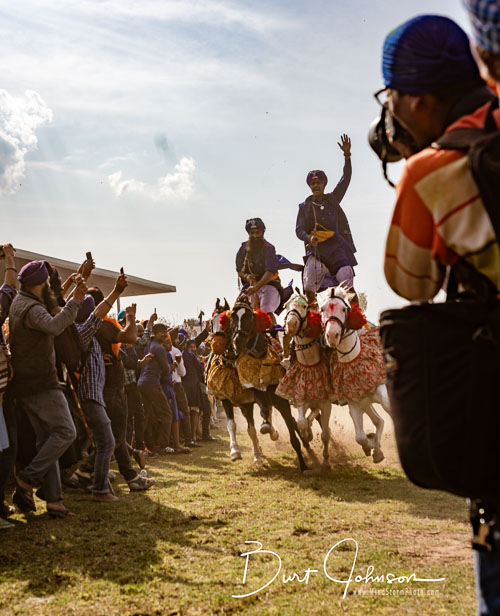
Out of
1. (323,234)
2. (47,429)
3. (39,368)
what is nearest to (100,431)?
(47,429)

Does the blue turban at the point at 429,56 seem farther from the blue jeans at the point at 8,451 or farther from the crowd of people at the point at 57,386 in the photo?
the blue jeans at the point at 8,451

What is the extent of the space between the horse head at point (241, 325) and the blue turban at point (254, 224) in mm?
1572

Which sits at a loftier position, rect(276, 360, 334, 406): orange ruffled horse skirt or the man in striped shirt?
the man in striped shirt

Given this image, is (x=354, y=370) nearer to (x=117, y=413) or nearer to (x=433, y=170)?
(x=117, y=413)

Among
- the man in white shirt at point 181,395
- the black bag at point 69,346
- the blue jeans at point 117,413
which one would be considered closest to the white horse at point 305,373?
the blue jeans at point 117,413

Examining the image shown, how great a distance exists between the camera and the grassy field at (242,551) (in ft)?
15.1

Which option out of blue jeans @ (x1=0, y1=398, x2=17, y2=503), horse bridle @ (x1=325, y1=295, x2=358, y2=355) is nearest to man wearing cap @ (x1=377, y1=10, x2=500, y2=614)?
blue jeans @ (x1=0, y1=398, x2=17, y2=503)

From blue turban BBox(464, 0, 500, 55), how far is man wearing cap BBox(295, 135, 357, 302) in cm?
904

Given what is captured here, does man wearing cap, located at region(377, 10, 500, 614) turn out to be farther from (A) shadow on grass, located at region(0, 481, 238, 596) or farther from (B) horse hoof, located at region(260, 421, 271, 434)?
(B) horse hoof, located at region(260, 421, 271, 434)

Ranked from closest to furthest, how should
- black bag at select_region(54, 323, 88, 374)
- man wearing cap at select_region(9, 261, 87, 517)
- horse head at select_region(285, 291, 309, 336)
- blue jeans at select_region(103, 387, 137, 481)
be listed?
1. man wearing cap at select_region(9, 261, 87, 517)
2. black bag at select_region(54, 323, 88, 374)
3. blue jeans at select_region(103, 387, 137, 481)
4. horse head at select_region(285, 291, 309, 336)

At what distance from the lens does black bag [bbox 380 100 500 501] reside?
164cm

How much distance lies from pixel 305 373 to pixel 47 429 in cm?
434

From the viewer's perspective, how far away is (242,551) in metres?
5.82

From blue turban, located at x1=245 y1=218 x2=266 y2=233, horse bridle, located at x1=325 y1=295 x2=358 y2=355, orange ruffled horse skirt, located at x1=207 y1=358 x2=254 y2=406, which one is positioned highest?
blue turban, located at x1=245 y1=218 x2=266 y2=233
